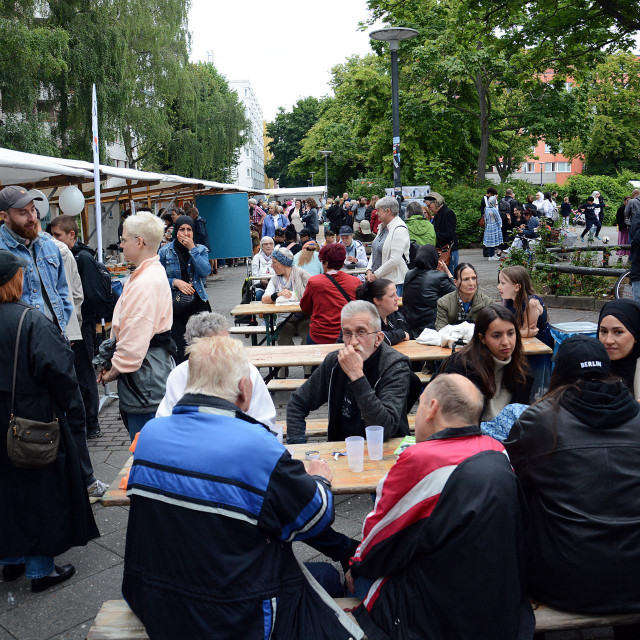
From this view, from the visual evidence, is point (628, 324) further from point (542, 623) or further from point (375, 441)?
point (542, 623)

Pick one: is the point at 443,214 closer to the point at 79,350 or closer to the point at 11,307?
the point at 79,350

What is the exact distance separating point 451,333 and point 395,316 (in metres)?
0.53

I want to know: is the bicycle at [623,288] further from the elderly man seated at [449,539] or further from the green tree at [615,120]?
the green tree at [615,120]

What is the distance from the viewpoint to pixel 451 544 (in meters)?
2.26

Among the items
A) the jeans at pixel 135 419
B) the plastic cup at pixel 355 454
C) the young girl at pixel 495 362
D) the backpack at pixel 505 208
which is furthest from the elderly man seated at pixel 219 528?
the backpack at pixel 505 208

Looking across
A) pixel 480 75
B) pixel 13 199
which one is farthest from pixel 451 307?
pixel 480 75

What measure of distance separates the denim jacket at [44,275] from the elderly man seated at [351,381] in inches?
79.0

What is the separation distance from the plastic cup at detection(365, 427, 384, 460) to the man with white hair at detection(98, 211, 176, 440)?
165cm

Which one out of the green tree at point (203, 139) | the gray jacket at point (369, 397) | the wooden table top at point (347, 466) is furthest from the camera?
the green tree at point (203, 139)

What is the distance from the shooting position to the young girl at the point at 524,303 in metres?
5.84

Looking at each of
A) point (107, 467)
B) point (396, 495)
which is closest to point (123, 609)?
point (396, 495)

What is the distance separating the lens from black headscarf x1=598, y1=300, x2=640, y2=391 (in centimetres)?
403

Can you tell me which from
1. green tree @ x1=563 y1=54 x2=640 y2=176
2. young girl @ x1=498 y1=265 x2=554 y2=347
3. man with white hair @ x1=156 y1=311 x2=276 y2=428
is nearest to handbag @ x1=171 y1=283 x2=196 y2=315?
young girl @ x1=498 y1=265 x2=554 y2=347

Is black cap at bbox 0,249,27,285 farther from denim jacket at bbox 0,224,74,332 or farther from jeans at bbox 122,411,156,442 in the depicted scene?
jeans at bbox 122,411,156,442
